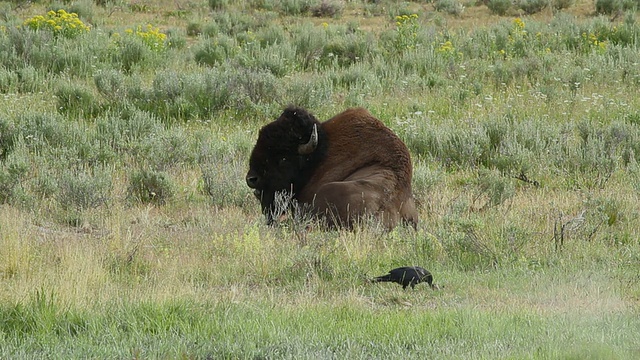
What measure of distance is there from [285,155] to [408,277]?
3086 mm

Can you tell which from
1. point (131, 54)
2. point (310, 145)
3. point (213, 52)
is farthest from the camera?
point (213, 52)

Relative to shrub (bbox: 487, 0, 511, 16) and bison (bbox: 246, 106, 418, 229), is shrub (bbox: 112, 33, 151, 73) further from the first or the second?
shrub (bbox: 487, 0, 511, 16)

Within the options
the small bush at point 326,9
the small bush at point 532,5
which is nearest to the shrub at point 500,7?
the small bush at point 532,5

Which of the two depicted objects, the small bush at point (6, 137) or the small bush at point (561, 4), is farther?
the small bush at point (561, 4)

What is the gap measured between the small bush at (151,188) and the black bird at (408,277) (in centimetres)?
444

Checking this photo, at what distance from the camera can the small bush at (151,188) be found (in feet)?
36.4

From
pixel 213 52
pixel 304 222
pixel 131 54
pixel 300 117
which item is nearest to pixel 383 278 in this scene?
pixel 304 222

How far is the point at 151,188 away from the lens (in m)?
11.2

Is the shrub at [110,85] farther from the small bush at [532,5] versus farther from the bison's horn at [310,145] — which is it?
the small bush at [532,5]

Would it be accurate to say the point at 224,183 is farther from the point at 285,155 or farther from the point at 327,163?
the point at 327,163

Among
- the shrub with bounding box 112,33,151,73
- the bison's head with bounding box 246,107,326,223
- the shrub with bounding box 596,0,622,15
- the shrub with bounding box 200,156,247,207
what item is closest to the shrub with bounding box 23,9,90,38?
the shrub with bounding box 112,33,151,73

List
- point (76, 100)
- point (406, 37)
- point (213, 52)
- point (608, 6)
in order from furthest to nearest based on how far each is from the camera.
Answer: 1. point (608, 6)
2. point (406, 37)
3. point (213, 52)
4. point (76, 100)

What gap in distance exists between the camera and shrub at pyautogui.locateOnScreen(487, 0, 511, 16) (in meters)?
32.3

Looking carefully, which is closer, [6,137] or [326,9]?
[6,137]
